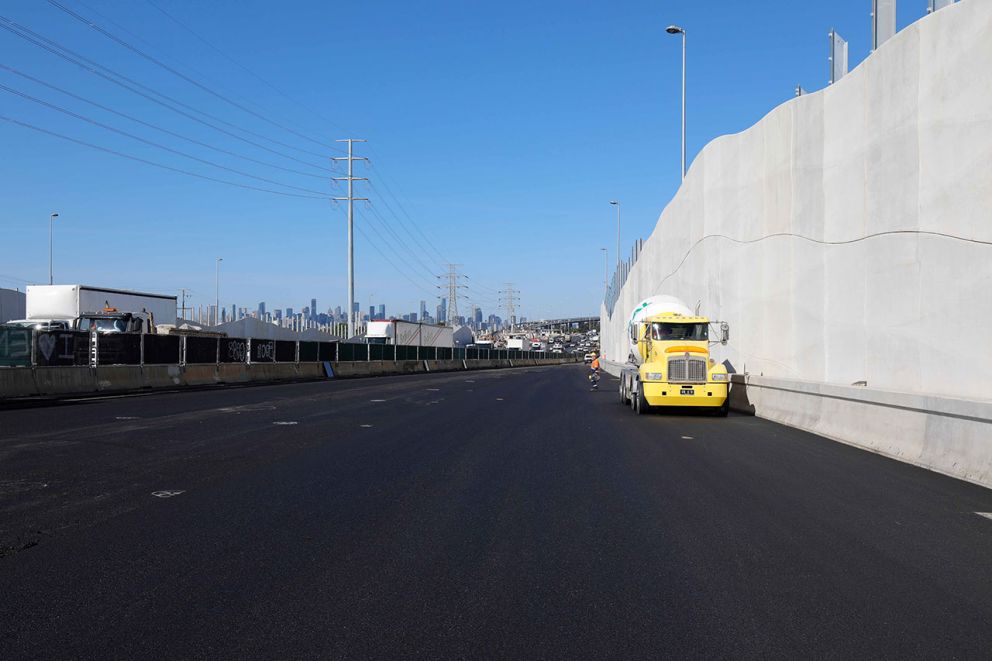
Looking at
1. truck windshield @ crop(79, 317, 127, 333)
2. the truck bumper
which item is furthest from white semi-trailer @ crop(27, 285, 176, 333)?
the truck bumper

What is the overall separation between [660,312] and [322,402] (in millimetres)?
10568

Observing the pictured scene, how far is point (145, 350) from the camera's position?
2870 centimetres

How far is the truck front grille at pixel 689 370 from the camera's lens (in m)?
20.6

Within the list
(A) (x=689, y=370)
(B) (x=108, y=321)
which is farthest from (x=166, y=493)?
(B) (x=108, y=321)

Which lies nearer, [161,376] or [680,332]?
[680,332]

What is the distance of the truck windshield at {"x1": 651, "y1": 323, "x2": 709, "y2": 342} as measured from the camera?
22531 mm

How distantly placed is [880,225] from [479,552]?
1317 centimetres

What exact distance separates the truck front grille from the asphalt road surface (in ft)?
22.5

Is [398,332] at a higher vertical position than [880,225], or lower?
lower

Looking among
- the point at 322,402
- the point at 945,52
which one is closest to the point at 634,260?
the point at 322,402

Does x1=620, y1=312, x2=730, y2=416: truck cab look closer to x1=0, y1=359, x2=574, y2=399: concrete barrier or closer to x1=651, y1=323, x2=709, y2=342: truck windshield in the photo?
x1=651, y1=323, x2=709, y2=342: truck windshield

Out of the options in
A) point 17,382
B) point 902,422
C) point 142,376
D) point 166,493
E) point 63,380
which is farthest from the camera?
point 142,376

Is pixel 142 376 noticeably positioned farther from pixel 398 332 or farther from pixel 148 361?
pixel 398 332

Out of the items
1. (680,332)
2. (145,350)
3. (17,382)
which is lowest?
(17,382)
